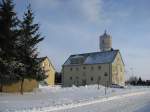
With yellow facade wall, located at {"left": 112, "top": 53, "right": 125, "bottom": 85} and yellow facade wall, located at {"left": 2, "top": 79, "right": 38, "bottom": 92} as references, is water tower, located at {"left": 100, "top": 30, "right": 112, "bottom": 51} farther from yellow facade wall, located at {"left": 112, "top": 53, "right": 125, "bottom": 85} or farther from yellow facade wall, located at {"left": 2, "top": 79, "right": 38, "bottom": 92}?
yellow facade wall, located at {"left": 2, "top": 79, "right": 38, "bottom": 92}

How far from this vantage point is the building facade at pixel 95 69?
7912 centimetres

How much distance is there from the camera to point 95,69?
82375 millimetres

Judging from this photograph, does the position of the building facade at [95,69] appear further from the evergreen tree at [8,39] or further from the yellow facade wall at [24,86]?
the evergreen tree at [8,39]

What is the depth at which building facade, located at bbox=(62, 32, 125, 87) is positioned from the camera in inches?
3115

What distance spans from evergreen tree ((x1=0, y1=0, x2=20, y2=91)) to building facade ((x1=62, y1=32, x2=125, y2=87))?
47.4m

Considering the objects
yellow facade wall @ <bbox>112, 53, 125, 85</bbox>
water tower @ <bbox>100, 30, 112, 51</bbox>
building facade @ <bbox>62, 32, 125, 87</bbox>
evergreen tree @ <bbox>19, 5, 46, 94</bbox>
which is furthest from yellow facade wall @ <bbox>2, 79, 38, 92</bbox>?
water tower @ <bbox>100, 30, 112, 51</bbox>

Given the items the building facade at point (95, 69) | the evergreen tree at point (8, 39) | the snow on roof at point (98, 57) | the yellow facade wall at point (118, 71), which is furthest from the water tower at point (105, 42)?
the evergreen tree at point (8, 39)

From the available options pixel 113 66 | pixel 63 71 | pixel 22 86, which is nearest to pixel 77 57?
pixel 63 71

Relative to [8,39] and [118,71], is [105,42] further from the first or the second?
[8,39]

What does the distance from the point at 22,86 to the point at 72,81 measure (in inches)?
2088

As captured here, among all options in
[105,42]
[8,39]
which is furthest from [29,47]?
[105,42]

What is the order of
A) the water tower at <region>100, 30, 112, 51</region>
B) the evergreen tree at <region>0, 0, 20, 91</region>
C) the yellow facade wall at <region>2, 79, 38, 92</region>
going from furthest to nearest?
the water tower at <region>100, 30, 112, 51</region> → the yellow facade wall at <region>2, 79, 38, 92</region> → the evergreen tree at <region>0, 0, 20, 91</region>

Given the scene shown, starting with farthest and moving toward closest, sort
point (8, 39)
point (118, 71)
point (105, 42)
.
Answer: point (105, 42) → point (118, 71) → point (8, 39)

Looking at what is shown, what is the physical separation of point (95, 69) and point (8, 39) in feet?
178
